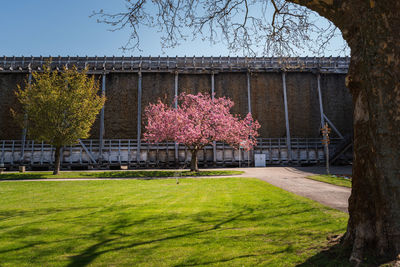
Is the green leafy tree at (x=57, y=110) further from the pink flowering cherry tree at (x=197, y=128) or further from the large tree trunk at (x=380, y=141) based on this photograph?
the large tree trunk at (x=380, y=141)

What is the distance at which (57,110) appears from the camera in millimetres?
18062

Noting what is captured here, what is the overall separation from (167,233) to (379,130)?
351 centimetres

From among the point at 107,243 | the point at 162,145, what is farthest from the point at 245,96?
the point at 107,243

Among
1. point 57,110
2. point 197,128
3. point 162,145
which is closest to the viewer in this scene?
point 57,110

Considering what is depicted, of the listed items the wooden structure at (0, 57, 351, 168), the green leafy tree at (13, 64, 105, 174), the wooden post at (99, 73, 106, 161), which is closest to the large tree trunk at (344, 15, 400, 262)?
the green leafy tree at (13, 64, 105, 174)

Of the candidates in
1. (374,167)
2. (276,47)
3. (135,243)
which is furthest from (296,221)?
(276,47)

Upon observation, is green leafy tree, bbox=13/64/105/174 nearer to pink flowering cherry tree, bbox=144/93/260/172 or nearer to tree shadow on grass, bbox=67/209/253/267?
pink flowering cherry tree, bbox=144/93/260/172

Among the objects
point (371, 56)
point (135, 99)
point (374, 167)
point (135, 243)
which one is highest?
point (135, 99)

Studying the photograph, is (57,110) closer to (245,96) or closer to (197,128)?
(197,128)

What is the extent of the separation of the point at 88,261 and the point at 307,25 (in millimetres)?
6861

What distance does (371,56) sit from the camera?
2572 mm

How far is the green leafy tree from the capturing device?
17.9 m

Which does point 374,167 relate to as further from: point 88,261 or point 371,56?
point 88,261

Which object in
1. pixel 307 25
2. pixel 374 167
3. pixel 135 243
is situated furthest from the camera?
pixel 307 25
